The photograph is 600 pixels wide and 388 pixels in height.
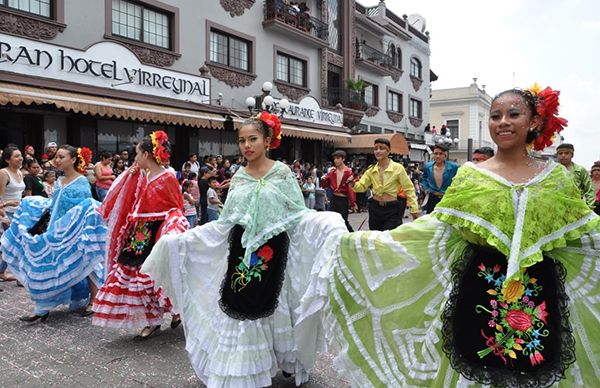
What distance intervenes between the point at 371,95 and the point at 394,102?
2.94m

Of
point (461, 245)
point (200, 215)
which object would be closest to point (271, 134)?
point (461, 245)

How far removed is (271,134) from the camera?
364 cm

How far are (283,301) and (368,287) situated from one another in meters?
0.95

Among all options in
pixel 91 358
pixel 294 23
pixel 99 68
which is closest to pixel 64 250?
pixel 91 358

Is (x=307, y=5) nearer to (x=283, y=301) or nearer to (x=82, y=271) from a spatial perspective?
(x=82, y=271)

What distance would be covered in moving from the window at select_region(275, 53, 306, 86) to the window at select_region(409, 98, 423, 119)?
1222 cm

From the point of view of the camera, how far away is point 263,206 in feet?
11.0

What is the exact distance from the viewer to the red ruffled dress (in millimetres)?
4281

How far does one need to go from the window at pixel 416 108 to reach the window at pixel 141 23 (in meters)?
19.6

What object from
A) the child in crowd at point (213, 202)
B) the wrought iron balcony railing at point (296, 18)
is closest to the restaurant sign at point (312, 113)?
the wrought iron balcony railing at point (296, 18)

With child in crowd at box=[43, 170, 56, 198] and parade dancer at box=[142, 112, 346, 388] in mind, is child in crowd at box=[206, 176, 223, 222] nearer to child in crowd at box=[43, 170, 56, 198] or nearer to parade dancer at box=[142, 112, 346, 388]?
child in crowd at box=[43, 170, 56, 198]

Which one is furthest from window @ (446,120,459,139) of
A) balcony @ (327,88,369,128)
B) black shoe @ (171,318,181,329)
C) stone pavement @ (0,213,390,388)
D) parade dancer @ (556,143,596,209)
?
stone pavement @ (0,213,390,388)

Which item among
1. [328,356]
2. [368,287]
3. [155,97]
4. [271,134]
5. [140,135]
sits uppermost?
[155,97]

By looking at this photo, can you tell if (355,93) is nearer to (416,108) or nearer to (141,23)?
(416,108)
